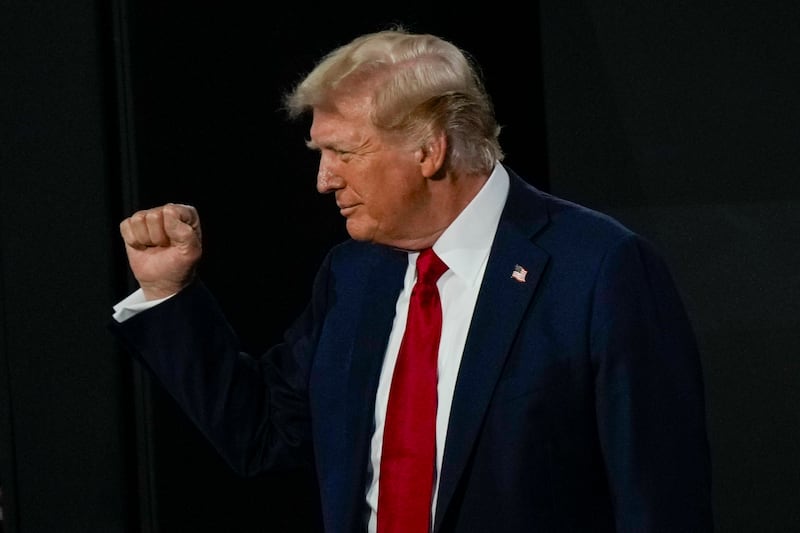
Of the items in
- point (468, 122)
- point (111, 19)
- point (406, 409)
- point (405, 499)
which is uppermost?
point (111, 19)

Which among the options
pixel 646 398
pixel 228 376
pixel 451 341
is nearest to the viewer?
pixel 646 398

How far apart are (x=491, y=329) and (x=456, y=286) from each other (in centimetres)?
11

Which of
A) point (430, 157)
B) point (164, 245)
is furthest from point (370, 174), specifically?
point (164, 245)

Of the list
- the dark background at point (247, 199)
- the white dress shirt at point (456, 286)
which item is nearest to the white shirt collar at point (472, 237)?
the white dress shirt at point (456, 286)

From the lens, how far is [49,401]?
2270mm

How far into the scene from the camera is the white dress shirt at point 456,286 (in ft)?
5.49

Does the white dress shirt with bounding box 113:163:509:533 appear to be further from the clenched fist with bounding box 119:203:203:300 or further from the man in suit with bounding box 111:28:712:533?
the clenched fist with bounding box 119:203:203:300

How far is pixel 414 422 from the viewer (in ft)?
5.42

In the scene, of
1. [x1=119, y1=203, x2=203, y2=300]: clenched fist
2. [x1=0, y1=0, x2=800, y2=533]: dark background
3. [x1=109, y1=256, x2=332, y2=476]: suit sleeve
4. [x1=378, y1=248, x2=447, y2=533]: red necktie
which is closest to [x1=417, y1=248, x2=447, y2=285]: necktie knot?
[x1=378, y1=248, x2=447, y2=533]: red necktie

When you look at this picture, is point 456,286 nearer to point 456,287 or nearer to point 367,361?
point 456,287

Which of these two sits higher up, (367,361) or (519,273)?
(519,273)

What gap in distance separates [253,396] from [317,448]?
133 millimetres

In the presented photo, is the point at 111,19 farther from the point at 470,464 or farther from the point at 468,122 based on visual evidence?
the point at 470,464

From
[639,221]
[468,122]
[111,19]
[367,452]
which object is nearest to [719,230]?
[639,221]
